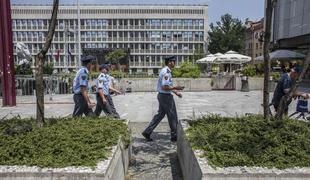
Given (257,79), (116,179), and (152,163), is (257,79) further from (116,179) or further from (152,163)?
(116,179)

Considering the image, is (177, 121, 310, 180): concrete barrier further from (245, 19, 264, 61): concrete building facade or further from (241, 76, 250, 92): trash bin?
(245, 19, 264, 61): concrete building facade

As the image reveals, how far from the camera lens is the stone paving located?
5410 mm

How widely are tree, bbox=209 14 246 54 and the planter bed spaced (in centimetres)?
6384

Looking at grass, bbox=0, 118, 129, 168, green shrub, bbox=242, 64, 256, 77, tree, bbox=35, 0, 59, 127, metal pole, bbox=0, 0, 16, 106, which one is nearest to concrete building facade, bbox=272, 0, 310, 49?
green shrub, bbox=242, 64, 256, 77

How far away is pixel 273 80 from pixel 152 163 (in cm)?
→ 1736

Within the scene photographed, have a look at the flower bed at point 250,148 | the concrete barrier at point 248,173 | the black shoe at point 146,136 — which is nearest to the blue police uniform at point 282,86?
the flower bed at point 250,148

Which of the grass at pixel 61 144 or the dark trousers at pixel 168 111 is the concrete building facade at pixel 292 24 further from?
the grass at pixel 61 144

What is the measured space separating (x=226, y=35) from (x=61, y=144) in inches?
2651

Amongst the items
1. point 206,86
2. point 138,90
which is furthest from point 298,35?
point 138,90

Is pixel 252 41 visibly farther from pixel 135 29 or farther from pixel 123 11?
pixel 123 11

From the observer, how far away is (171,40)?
3155 inches

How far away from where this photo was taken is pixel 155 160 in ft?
20.4

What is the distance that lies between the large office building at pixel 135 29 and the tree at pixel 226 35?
7.20 m

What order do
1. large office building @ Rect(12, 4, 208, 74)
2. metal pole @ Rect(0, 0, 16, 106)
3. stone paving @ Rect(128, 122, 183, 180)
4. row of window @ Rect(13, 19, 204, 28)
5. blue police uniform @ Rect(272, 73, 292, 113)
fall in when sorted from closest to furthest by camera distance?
1. stone paving @ Rect(128, 122, 183, 180)
2. blue police uniform @ Rect(272, 73, 292, 113)
3. metal pole @ Rect(0, 0, 16, 106)
4. large office building @ Rect(12, 4, 208, 74)
5. row of window @ Rect(13, 19, 204, 28)
